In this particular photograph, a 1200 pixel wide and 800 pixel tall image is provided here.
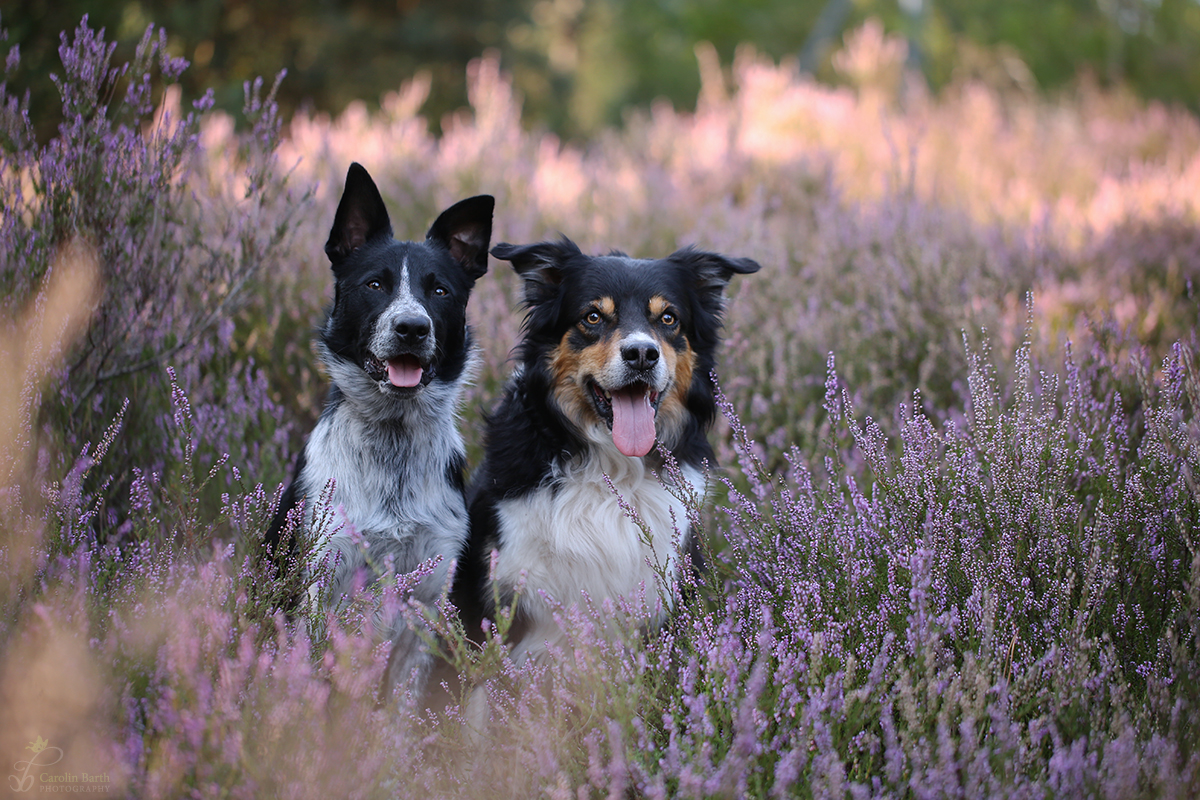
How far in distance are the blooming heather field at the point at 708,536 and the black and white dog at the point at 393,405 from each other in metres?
0.31

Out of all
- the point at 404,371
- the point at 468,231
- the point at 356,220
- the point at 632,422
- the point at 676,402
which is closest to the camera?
the point at 632,422

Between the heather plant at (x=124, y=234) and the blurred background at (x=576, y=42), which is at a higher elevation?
the blurred background at (x=576, y=42)

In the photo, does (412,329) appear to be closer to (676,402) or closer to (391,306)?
(391,306)

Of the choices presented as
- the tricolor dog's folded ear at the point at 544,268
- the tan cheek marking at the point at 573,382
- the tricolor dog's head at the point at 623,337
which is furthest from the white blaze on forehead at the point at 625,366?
the tricolor dog's folded ear at the point at 544,268

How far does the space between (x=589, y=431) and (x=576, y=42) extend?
70.5ft

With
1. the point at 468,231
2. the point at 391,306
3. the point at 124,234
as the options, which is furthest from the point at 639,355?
the point at 124,234

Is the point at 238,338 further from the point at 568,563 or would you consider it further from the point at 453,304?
the point at 568,563

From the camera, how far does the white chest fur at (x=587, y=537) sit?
9.04 feet

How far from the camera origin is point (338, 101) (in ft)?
46.4

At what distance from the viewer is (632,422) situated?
9.25 ft

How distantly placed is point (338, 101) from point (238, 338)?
11.5 metres

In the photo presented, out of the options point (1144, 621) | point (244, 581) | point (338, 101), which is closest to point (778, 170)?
point (1144, 621)

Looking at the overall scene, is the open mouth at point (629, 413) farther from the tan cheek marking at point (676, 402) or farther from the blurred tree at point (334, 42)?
the blurred tree at point (334, 42)

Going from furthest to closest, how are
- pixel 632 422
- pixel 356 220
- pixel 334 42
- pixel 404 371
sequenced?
pixel 334 42
pixel 356 220
pixel 404 371
pixel 632 422
